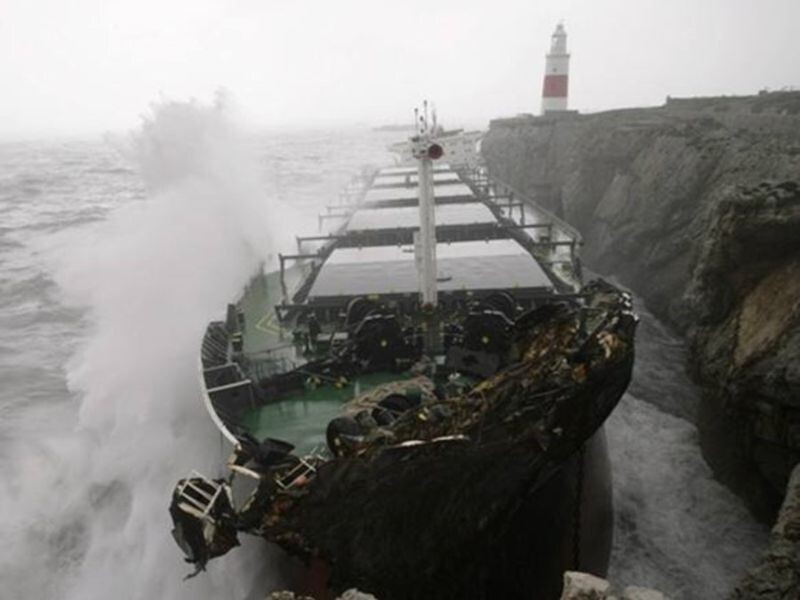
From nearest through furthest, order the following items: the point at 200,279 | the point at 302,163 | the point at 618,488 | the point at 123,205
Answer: the point at 618,488
the point at 200,279
the point at 123,205
the point at 302,163

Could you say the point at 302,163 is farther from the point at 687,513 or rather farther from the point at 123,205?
the point at 687,513

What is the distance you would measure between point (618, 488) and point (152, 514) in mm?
12353

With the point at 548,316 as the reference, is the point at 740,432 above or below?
below

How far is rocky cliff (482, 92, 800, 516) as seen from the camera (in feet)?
39.6

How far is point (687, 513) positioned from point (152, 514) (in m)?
13.7

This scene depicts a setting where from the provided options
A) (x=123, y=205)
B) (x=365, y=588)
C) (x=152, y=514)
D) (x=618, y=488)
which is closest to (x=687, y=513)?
(x=618, y=488)

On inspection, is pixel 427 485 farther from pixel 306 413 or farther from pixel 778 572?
pixel 306 413

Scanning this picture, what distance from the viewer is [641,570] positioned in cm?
1278

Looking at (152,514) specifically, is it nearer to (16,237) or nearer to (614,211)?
(614,211)

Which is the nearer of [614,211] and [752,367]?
[752,367]

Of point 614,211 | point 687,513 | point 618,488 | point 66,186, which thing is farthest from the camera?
point 66,186

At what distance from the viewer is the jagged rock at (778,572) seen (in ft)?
21.6

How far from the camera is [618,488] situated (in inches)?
604

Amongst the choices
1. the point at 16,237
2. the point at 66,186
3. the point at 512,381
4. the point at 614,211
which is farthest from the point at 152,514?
the point at 66,186
